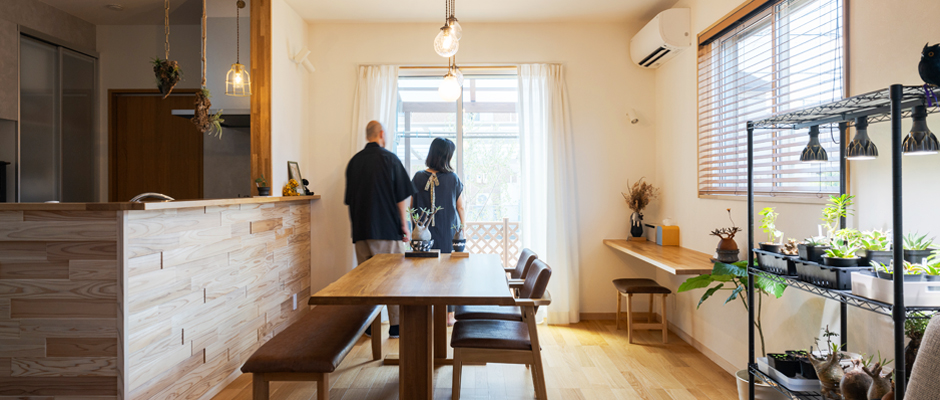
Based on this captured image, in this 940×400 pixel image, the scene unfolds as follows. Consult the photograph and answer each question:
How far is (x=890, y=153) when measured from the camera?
1862 millimetres

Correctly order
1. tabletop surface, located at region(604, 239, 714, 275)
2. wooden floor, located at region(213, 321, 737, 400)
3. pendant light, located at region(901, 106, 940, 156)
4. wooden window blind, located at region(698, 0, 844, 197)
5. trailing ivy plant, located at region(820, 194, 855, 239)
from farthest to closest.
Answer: tabletop surface, located at region(604, 239, 714, 275) → wooden floor, located at region(213, 321, 737, 400) → wooden window blind, located at region(698, 0, 844, 197) → trailing ivy plant, located at region(820, 194, 855, 239) → pendant light, located at region(901, 106, 940, 156)

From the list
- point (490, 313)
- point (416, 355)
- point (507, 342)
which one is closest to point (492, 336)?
point (507, 342)

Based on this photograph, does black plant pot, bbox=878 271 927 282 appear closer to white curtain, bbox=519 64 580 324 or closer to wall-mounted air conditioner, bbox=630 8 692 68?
wall-mounted air conditioner, bbox=630 8 692 68

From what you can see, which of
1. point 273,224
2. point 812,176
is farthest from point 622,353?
point 273,224

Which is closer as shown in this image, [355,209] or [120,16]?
[355,209]

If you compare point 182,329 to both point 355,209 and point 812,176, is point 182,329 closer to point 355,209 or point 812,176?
point 355,209

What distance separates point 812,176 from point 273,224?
3.35 m

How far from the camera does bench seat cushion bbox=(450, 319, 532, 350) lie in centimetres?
213

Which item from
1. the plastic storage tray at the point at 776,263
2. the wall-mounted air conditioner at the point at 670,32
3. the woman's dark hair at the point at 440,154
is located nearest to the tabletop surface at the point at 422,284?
the woman's dark hair at the point at 440,154

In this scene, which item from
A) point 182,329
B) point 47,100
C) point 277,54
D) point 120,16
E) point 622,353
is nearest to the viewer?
point 182,329

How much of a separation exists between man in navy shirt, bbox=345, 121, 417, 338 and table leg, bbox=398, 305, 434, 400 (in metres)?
1.65

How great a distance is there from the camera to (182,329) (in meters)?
2.28

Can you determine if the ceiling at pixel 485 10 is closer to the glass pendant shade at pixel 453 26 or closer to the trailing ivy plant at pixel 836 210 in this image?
the glass pendant shade at pixel 453 26

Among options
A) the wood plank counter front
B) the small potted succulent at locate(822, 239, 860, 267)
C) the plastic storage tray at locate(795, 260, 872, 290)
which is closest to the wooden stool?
the plastic storage tray at locate(795, 260, 872, 290)
